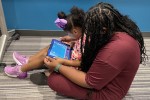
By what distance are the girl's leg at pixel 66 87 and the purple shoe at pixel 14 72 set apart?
336 mm

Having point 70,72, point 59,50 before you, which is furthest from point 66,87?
point 59,50

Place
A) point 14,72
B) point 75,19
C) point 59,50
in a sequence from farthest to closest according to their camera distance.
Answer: point 14,72 → point 59,50 → point 75,19

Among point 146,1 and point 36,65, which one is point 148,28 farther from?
point 36,65

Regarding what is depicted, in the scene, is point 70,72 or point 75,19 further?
point 75,19

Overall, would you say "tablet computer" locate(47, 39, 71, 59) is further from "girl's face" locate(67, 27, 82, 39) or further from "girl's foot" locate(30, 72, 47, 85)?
"girl's foot" locate(30, 72, 47, 85)

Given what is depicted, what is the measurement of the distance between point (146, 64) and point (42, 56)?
0.97m

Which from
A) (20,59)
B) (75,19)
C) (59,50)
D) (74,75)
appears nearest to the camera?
(74,75)

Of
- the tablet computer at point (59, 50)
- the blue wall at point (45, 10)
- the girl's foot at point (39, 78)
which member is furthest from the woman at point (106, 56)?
the blue wall at point (45, 10)

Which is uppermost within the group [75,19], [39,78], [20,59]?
[75,19]

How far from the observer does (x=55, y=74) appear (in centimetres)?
165

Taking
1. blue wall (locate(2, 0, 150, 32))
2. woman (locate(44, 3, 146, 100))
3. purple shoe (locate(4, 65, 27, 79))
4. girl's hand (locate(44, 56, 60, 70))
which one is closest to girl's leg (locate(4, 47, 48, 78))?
purple shoe (locate(4, 65, 27, 79))

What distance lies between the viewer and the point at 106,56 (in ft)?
4.27

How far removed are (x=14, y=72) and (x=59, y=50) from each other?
417 millimetres

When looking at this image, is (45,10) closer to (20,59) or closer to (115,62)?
(20,59)
